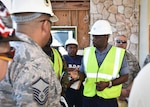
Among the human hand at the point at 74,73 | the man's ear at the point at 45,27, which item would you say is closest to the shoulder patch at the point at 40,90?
the man's ear at the point at 45,27

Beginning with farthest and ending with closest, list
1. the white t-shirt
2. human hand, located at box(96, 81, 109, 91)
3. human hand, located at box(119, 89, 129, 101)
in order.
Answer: human hand, located at box(119, 89, 129, 101) < human hand, located at box(96, 81, 109, 91) < the white t-shirt

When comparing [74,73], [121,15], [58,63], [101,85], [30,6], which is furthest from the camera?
[121,15]

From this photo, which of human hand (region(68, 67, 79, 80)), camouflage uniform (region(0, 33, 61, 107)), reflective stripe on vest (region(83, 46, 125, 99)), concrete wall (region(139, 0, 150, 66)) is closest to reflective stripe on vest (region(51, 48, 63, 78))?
reflective stripe on vest (region(83, 46, 125, 99))

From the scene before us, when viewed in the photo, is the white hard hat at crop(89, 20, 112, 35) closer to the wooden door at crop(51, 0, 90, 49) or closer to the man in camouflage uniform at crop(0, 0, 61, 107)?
the man in camouflage uniform at crop(0, 0, 61, 107)

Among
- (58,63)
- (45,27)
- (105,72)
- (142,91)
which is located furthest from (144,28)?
(142,91)

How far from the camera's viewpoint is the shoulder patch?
1.44m

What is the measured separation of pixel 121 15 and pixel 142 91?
630cm

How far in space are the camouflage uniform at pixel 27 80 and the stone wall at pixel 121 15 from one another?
18.8 ft

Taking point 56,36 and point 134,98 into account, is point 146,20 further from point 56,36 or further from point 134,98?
point 134,98

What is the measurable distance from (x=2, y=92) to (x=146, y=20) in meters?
5.54

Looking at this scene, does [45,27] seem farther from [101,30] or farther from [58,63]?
[101,30]

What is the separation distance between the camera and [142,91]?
105cm

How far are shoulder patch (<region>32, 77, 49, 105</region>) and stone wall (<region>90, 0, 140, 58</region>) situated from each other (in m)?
5.79

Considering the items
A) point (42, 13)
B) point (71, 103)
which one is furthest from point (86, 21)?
point (42, 13)
